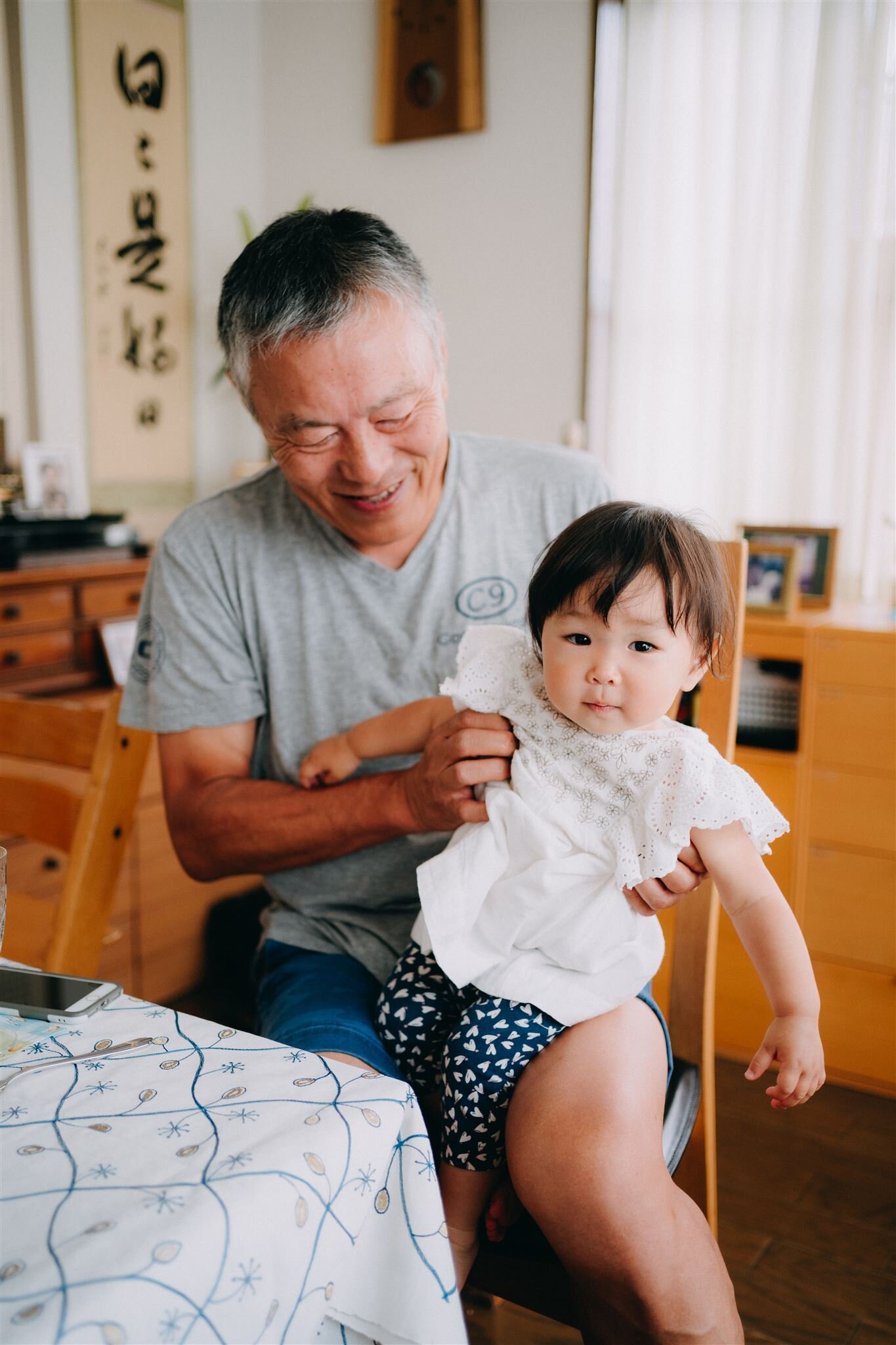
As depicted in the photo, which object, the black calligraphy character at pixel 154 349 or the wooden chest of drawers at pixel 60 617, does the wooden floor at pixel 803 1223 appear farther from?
the black calligraphy character at pixel 154 349

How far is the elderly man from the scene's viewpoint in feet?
3.02

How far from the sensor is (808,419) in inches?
115

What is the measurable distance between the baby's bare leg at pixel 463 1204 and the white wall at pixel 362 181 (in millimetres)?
2698

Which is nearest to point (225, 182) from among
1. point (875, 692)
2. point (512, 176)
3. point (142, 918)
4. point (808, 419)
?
point (512, 176)

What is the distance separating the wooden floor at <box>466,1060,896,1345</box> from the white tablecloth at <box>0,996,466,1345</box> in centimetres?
120

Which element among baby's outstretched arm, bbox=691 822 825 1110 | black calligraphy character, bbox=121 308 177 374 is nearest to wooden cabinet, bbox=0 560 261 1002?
black calligraphy character, bbox=121 308 177 374

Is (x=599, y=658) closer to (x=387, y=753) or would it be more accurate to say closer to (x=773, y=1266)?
(x=387, y=753)

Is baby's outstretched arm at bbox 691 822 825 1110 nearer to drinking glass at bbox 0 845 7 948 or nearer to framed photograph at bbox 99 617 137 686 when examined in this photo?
drinking glass at bbox 0 845 7 948

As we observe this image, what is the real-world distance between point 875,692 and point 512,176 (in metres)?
2.04

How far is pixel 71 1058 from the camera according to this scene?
2.38ft

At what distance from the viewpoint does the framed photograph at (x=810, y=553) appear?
2.72 meters

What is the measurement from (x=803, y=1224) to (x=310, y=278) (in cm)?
185

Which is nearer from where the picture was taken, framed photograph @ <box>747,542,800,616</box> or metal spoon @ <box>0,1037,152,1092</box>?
metal spoon @ <box>0,1037,152,1092</box>

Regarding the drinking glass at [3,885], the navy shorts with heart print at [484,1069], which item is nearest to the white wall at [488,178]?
the navy shorts with heart print at [484,1069]
